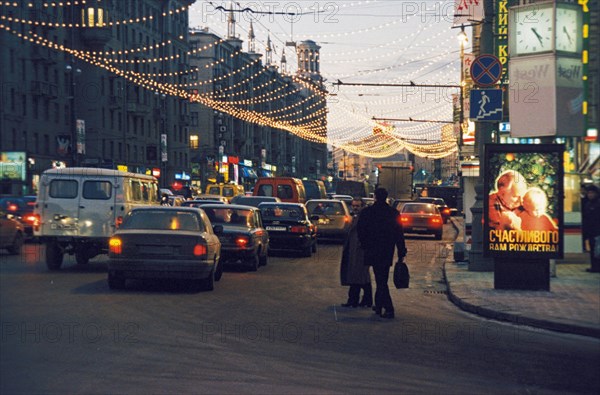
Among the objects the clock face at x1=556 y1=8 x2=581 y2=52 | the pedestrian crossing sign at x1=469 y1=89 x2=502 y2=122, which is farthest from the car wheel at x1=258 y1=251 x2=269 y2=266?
the clock face at x1=556 y1=8 x2=581 y2=52

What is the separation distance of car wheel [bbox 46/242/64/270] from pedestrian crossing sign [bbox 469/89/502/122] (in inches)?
365

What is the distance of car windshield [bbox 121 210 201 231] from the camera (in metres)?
16.9

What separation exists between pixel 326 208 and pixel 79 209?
14.0 metres

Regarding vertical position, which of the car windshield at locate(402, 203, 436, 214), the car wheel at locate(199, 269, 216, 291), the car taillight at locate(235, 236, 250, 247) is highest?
the car windshield at locate(402, 203, 436, 214)

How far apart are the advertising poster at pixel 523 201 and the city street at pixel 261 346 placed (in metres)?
1.55

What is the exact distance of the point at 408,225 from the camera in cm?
3866

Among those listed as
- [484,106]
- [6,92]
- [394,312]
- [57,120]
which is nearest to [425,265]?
[484,106]

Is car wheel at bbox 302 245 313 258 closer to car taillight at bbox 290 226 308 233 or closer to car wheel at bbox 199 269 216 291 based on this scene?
car taillight at bbox 290 226 308 233

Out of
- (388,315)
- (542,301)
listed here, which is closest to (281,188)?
(542,301)

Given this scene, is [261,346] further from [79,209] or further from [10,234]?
[10,234]

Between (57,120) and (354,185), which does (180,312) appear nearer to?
(57,120)

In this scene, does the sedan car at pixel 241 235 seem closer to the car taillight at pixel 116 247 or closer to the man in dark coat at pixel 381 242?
the car taillight at pixel 116 247

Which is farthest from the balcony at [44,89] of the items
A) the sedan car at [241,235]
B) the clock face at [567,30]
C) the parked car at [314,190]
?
the clock face at [567,30]

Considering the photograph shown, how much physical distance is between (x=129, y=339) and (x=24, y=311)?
10.0ft
